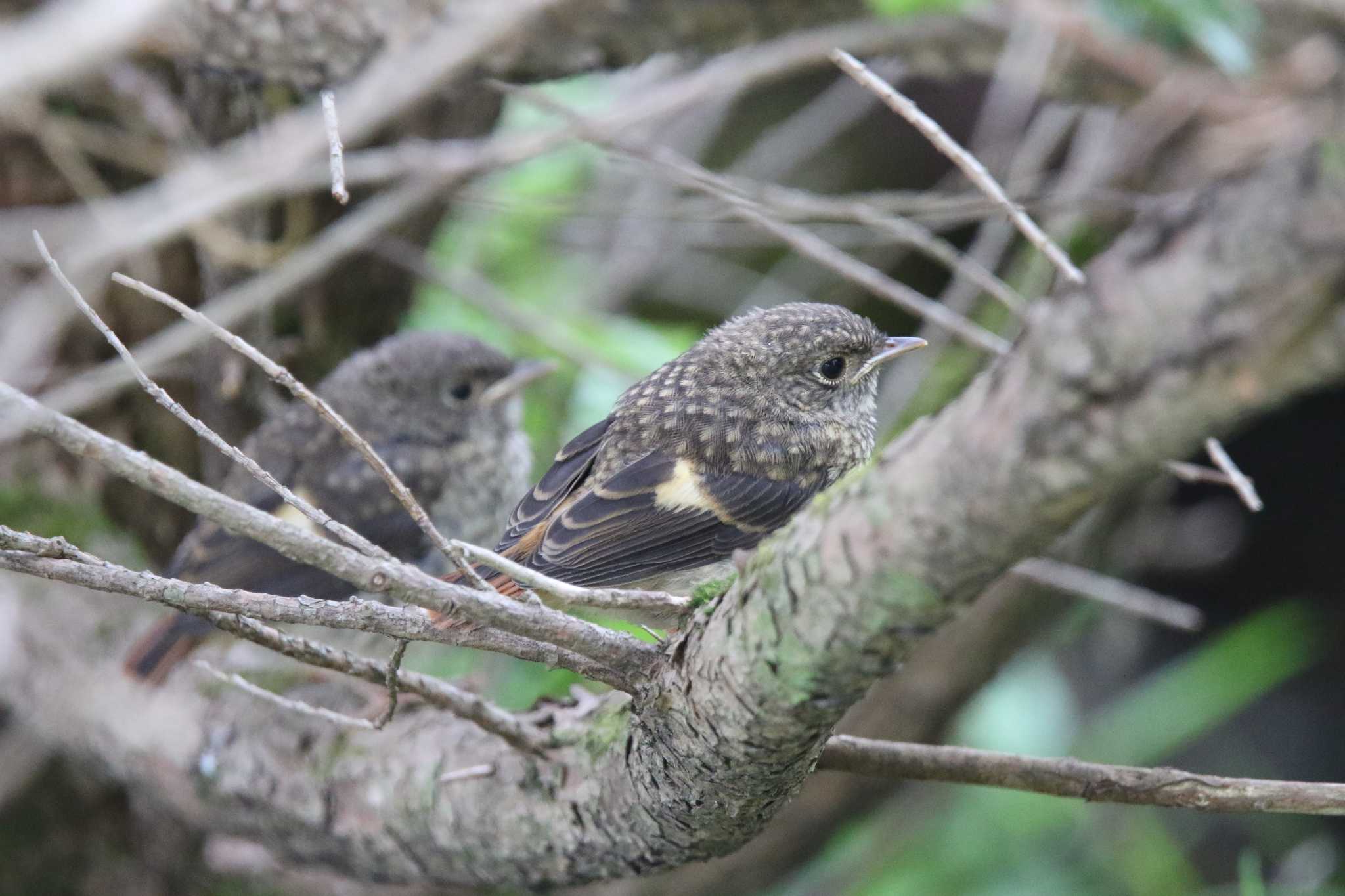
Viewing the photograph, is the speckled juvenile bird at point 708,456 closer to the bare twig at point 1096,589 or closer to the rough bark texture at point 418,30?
the bare twig at point 1096,589

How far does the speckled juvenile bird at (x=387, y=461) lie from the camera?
3.65m

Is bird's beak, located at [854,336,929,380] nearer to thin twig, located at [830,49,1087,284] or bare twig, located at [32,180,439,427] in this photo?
thin twig, located at [830,49,1087,284]

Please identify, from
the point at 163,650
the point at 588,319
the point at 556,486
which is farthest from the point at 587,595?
the point at 588,319

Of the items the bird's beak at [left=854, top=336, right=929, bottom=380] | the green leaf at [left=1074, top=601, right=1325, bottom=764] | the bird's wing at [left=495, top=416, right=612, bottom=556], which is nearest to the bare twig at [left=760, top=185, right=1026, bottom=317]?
the bird's beak at [left=854, top=336, right=929, bottom=380]

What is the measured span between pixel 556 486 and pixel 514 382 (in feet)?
3.80

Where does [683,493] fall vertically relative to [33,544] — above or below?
below

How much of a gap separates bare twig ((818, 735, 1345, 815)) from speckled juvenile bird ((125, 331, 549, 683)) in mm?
1739

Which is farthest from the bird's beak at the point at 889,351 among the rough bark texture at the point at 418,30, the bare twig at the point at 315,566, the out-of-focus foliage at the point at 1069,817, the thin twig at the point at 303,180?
the out-of-focus foliage at the point at 1069,817

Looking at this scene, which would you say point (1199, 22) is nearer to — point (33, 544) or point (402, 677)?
point (402, 677)

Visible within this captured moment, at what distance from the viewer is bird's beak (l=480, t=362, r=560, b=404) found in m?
4.05

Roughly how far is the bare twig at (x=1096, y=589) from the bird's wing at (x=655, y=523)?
809 millimetres

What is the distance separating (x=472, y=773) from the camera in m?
2.58

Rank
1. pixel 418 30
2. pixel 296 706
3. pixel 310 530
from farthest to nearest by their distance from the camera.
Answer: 1. pixel 310 530
2. pixel 418 30
3. pixel 296 706

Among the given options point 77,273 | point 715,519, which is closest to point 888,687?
point 715,519
